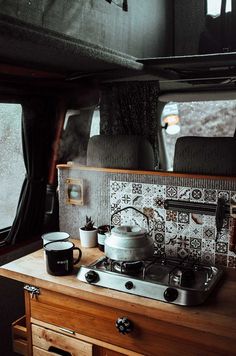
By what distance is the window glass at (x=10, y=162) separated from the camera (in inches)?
103

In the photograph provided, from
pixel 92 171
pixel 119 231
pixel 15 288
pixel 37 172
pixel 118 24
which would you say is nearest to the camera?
pixel 119 231

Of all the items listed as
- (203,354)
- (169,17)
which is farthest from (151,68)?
(203,354)

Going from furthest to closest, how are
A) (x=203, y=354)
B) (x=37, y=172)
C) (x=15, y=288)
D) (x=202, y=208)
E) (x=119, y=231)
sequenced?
(x=37, y=172) < (x=15, y=288) < (x=202, y=208) < (x=119, y=231) < (x=203, y=354)

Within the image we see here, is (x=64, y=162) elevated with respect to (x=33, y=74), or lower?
lower

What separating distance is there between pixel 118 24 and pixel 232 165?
1060 mm

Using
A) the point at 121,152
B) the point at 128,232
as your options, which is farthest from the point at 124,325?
the point at 121,152

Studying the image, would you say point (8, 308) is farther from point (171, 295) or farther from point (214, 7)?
point (214, 7)

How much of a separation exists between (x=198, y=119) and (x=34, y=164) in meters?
1.42

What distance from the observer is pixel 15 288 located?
8.75ft

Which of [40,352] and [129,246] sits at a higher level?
[129,246]

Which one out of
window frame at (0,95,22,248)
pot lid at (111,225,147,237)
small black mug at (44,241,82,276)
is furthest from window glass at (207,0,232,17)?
small black mug at (44,241,82,276)

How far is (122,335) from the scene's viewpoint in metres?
1.78

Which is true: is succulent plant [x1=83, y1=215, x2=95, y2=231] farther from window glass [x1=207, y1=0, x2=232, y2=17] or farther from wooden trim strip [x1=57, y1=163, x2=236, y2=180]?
window glass [x1=207, y1=0, x2=232, y2=17]

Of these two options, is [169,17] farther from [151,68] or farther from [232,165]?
[232,165]
